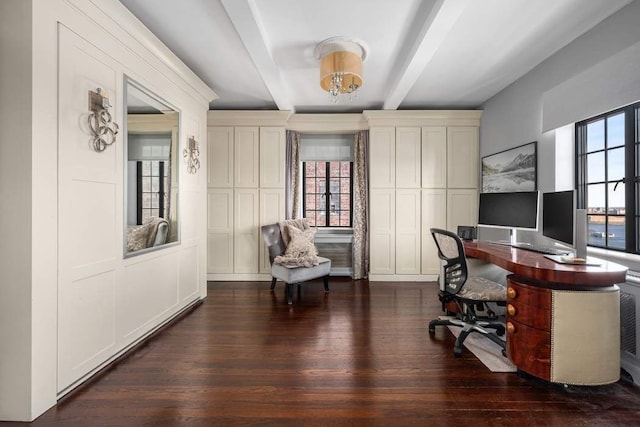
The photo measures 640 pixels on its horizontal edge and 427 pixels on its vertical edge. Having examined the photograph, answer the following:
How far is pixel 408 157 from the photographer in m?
4.50

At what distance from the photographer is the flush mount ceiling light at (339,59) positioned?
8.71 ft

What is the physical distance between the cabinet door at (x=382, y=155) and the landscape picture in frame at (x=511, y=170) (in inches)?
52.6

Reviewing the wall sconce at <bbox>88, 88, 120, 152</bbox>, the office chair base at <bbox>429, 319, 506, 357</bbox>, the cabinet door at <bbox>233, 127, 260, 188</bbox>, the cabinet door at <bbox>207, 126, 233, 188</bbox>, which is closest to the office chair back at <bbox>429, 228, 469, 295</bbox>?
the office chair base at <bbox>429, 319, 506, 357</bbox>

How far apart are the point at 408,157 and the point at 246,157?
2595 millimetres

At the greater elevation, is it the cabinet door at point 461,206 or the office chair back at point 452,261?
the cabinet door at point 461,206

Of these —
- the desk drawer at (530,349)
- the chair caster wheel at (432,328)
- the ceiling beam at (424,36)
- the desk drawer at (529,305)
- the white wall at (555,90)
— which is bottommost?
the chair caster wheel at (432,328)

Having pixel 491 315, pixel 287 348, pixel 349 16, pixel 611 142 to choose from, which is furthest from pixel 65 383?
pixel 611 142

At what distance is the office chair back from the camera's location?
7.63ft

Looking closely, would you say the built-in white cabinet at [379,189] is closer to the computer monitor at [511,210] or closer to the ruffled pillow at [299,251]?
the ruffled pillow at [299,251]

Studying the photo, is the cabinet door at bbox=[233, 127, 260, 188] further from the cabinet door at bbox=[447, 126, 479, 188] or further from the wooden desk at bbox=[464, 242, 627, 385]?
the wooden desk at bbox=[464, 242, 627, 385]

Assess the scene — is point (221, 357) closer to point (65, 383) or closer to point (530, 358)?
point (65, 383)

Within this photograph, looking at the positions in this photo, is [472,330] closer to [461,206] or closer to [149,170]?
[461,206]

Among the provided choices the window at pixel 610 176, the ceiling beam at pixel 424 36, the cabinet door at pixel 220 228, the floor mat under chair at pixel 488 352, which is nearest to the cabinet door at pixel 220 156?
the cabinet door at pixel 220 228

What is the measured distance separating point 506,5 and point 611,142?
1492 millimetres
